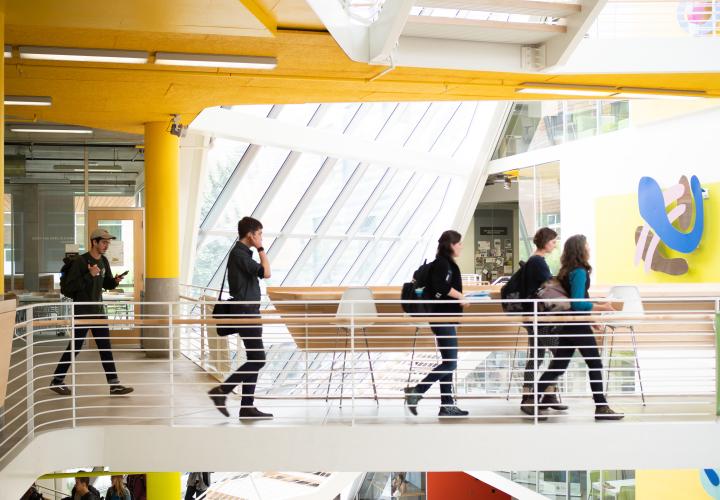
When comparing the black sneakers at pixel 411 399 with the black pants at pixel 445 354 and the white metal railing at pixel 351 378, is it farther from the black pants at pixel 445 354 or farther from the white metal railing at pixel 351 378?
the black pants at pixel 445 354

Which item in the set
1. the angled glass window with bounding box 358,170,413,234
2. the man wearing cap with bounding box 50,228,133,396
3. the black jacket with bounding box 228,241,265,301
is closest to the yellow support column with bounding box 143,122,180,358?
the man wearing cap with bounding box 50,228,133,396

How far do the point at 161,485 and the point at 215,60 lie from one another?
4.97m

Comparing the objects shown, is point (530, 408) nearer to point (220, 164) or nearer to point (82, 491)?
point (82, 491)

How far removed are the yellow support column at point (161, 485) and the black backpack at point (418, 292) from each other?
13.7 feet

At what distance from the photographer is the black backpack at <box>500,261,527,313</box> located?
703cm

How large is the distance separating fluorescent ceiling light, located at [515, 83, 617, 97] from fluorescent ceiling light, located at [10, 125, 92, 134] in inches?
249

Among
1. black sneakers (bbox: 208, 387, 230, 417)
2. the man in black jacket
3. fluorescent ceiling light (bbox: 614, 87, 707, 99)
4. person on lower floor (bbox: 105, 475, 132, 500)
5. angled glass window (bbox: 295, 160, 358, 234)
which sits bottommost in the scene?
person on lower floor (bbox: 105, 475, 132, 500)

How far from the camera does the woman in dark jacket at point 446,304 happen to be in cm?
678

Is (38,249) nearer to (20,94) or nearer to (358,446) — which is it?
(20,94)

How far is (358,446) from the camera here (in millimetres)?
6812

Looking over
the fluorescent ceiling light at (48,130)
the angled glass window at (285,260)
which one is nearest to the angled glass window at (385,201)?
the angled glass window at (285,260)

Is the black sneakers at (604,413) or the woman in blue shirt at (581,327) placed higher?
the woman in blue shirt at (581,327)

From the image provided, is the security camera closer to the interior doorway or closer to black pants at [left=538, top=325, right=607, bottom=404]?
the interior doorway

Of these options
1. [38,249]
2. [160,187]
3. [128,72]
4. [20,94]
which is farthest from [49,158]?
[128,72]
